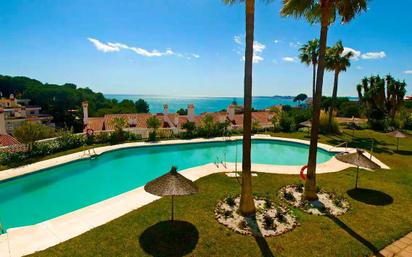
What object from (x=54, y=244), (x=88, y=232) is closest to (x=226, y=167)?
(x=88, y=232)

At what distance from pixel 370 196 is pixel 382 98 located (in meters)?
23.3

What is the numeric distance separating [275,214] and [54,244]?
21.7 ft

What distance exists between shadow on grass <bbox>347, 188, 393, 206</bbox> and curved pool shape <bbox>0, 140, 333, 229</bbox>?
6.58 m

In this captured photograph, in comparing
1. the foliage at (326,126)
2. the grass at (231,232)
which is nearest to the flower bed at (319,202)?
the grass at (231,232)

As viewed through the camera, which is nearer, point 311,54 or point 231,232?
point 231,232

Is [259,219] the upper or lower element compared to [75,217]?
upper

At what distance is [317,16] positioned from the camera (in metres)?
9.61

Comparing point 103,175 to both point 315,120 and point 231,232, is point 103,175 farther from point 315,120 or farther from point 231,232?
point 315,120

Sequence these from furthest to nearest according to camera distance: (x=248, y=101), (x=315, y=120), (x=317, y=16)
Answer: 1. (x=317, y=16)
2. (x=315, y=120)
3. (x=248, y=101)

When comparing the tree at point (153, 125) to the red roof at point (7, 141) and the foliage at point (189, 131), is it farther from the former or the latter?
the red roof at point (7, 141)

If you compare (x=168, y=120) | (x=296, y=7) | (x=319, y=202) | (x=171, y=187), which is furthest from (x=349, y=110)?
(x=171, y=187)

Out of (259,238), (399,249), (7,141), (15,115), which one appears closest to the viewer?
(399,249)

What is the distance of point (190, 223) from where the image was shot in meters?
7.69

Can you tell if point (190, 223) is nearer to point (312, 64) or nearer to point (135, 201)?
point (135, 201)
